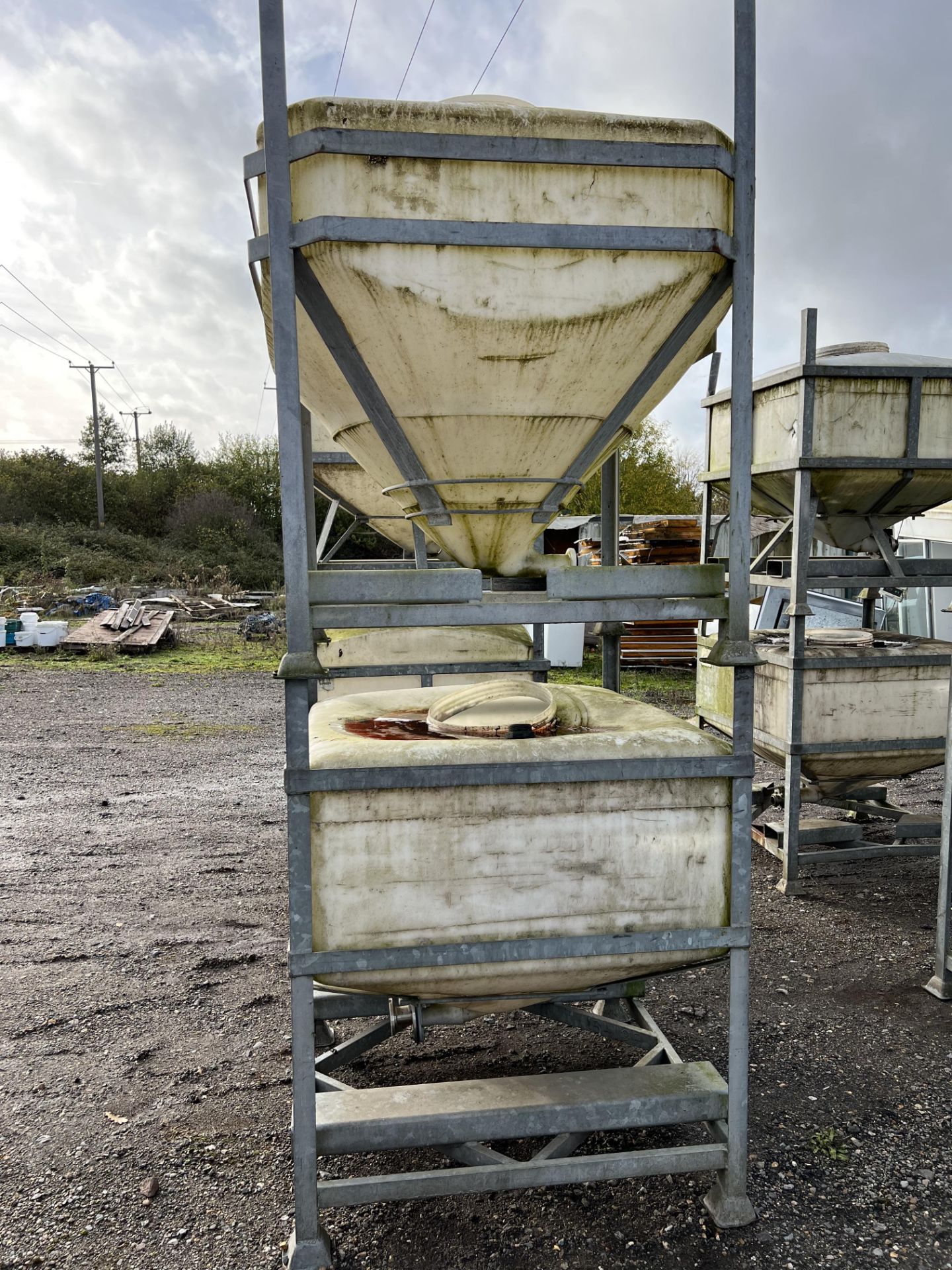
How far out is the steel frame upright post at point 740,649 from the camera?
7.36 ft

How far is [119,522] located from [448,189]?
3375 cm

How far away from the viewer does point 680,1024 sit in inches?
137

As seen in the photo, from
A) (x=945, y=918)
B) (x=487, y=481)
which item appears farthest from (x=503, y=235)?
(x=945, y=918)

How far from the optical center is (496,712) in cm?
290

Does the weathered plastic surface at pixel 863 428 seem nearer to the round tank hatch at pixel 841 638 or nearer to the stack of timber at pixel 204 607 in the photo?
the round tank hatch at pixel 841 638

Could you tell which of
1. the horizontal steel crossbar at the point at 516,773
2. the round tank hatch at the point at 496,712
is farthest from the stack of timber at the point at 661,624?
the horizontal steel crossbar at the point at 516,773

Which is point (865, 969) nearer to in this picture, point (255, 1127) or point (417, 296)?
point (255, 1127)

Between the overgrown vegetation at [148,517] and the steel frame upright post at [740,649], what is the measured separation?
22828mm

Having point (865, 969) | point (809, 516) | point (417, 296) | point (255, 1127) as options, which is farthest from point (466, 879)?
point (809, 516)

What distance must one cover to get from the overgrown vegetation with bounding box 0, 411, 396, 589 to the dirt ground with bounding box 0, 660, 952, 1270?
20168 mm

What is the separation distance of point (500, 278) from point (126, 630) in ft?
48.8

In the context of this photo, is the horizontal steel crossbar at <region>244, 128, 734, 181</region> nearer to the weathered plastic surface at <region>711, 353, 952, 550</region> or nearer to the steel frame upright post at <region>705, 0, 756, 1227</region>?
the steel frame upright post at <region>705, 0, 756, 1227</region>

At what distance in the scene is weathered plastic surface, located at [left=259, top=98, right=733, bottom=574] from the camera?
2.06 metres

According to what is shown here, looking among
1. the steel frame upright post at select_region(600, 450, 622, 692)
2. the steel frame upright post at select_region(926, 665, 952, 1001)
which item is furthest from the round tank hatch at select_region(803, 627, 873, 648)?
the steel frame upright post at select_region(600, 450, 622, 692)
